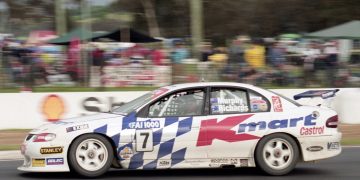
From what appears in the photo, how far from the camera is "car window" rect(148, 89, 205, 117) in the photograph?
9031 mm

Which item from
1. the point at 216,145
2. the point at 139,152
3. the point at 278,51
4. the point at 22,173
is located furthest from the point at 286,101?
the point at 278,51

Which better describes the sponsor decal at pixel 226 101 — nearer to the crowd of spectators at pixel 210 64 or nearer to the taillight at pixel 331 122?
the taillight at pixel 331 122

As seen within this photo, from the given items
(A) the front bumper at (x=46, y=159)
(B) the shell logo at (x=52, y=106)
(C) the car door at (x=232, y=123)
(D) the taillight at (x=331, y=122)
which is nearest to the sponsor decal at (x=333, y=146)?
(D) the taillight at (x=331, y=122)

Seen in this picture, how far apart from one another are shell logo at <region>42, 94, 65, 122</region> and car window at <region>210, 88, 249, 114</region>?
8100 mm

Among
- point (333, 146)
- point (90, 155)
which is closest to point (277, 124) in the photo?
point (333, 146)

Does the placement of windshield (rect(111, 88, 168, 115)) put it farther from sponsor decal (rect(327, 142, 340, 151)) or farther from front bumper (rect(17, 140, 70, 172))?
sponsor decal (rect(327, 142, 340, 151))

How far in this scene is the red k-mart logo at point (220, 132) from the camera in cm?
892

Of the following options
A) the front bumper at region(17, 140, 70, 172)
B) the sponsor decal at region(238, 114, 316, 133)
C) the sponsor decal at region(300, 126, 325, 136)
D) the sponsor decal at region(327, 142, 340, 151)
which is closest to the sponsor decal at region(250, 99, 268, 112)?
the sponsor decal at region(238, 114, 316, 133)

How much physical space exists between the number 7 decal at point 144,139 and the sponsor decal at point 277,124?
1.24m

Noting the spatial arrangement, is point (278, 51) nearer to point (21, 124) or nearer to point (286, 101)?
point (21, 124)

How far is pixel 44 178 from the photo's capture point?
902 centimetres

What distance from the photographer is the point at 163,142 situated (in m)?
8.84

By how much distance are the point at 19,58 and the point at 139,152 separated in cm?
889

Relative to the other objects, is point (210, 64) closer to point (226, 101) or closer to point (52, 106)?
point (52, 106)
